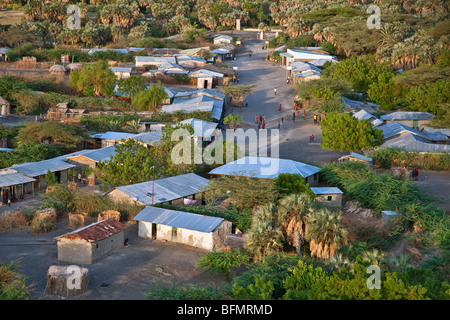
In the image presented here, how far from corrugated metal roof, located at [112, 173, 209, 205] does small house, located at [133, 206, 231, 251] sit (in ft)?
6.47

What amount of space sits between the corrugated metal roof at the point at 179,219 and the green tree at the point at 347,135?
16.3 meters

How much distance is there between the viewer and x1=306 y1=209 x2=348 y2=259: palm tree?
2102cm

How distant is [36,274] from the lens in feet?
65.7

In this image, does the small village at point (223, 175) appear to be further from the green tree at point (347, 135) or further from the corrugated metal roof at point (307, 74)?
the corrugated metal roof at point (307, 74)

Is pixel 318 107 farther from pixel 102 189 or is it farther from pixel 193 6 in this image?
pixel 193 6

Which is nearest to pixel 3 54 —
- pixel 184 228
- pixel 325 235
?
pixel 184 228

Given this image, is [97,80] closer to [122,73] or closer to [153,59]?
[122,73]

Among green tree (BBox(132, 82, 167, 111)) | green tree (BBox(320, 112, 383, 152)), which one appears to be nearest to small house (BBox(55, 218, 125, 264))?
green tree (BBox(320, 112, 383, 152))

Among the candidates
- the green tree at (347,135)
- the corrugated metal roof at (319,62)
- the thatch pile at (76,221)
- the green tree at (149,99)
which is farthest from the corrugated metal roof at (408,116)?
the thatch pile at (76,221)

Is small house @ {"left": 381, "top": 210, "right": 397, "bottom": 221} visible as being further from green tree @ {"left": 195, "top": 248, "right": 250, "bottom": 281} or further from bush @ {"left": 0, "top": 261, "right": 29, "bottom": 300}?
bush @ {"left": 0, "top": 261, "right": 29, "bottom": 300}

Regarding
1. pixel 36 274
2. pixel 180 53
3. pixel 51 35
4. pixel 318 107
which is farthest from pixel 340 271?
pixel 51 35

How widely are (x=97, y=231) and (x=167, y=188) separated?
23.2ft

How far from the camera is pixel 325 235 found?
2106 centimetres

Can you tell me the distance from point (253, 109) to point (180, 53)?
24070 mm
